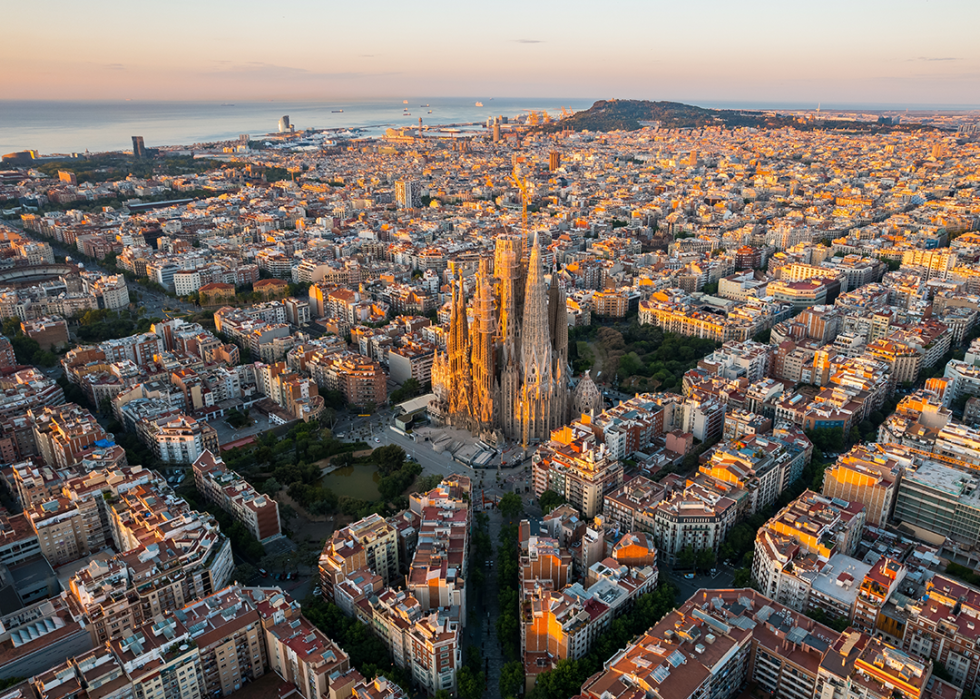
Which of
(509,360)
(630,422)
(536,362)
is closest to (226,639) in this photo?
(536,362)

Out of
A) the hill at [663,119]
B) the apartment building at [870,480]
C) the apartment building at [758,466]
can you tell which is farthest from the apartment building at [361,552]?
the hill at [663,119]

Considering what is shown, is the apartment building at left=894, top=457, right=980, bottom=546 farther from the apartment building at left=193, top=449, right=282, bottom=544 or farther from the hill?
the hill

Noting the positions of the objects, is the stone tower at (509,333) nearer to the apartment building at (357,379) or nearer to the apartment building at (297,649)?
the apartment building at (357,379)

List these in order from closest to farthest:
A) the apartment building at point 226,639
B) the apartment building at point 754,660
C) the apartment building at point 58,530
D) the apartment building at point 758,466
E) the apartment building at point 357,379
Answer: the apartment building at point 754,660 → the apartment building at point 226,639 → the apartment building at point 58,530 → the apartment building at point 758,466 → the apartment building at point 357,379

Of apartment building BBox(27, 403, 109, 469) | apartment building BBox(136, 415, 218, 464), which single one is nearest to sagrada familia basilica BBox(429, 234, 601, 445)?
apartment building BBox(136, 415, 218, 464)

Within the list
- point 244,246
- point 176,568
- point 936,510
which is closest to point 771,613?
point 936,510

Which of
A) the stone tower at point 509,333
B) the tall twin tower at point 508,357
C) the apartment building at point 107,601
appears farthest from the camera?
A: the stone tower at point 509,333

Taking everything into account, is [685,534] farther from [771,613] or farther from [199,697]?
[199,697]
